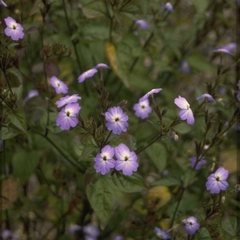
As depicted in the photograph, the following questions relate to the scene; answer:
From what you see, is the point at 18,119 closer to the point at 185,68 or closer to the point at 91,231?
the point at 91,231

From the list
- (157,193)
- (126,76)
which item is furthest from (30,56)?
(157,193)

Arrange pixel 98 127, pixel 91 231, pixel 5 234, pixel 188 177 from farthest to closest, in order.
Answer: pixel 5 234 → pixel 91 231 → pixel 188 177 → pixel 98 127

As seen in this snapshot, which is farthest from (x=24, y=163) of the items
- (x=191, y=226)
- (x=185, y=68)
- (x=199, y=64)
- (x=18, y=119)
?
(x=185, y=68)

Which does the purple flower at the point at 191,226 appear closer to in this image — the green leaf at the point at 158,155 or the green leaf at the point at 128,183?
the green leaf at the point at 128,183

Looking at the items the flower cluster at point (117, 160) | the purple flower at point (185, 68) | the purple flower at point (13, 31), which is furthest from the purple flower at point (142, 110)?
the purple flower at point (185, 68)

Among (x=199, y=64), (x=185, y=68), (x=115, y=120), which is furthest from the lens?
(x=185, y=68)

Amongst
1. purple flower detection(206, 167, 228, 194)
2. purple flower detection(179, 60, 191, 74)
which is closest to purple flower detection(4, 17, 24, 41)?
purple flower detection(206, 167, 228, 194)

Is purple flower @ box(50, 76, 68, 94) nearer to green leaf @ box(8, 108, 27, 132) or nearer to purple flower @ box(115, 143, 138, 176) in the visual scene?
green leaf @ box(8, 108, 27, 132)
